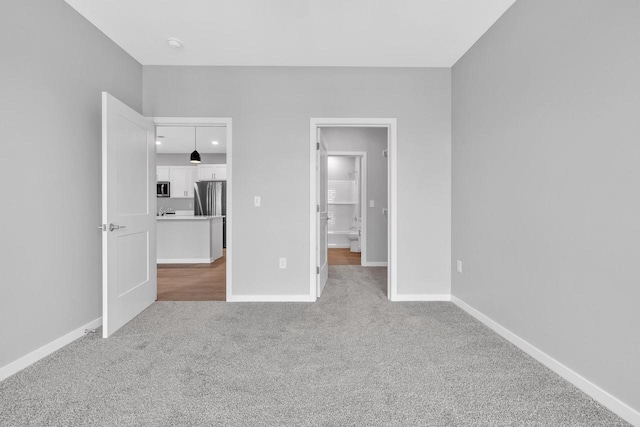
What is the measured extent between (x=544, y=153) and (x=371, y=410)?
184cm

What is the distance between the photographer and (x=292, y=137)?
3236 millimetres

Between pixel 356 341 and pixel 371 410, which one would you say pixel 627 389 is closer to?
pixel 371 410

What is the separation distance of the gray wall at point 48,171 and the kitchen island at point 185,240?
2939 mm

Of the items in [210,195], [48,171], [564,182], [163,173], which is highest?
[163,173]

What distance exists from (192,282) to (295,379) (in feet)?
9.29

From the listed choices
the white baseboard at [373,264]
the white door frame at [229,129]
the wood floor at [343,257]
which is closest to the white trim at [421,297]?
the white door frame at [229,129]

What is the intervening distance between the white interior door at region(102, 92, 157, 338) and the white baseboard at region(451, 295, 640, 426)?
3024 millimetres

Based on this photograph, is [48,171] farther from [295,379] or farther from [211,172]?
[211,172]

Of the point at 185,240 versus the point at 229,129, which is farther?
the point at 185,240

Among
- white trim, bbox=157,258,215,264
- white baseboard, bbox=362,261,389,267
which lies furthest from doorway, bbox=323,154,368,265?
white trim, bbox=157,258,215,264

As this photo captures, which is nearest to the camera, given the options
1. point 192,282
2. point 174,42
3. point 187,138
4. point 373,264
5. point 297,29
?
point 297,29

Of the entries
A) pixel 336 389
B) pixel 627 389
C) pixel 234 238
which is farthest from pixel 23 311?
pixel 627 389

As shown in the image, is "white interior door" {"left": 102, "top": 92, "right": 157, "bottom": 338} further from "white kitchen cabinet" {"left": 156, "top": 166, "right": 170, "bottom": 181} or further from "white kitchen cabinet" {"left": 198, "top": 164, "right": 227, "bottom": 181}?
A: "white kitchen cabinet" {"left": 156, "top": 166, "right": 170, "bottom": 181}

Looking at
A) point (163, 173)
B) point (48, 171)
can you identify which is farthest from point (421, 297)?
point (163, 173)
